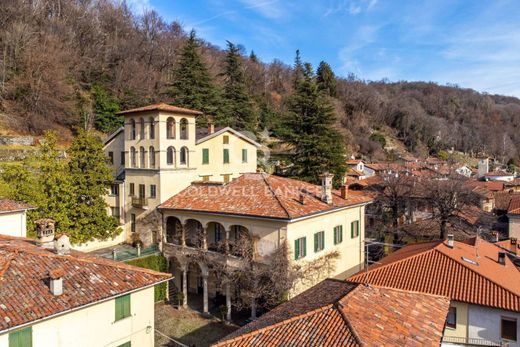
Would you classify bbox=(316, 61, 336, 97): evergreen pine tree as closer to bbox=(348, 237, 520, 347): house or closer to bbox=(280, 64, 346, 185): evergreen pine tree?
bbox=(280, 64, 346, 185): evergreen pine tree

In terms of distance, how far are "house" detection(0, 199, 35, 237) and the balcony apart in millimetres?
8254

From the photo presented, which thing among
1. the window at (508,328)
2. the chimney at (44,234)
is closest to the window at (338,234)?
the window at (508,328)

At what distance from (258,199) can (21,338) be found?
14017 mm

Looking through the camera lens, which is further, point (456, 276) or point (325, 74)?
point (325, 74)

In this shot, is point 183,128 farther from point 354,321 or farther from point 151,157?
point 354,321

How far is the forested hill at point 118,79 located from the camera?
139ft

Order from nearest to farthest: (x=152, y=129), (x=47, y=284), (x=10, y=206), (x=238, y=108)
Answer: (x=47, y=284) < (x=10, y=206) < (x=152, y=129) < (x=238, y=108)

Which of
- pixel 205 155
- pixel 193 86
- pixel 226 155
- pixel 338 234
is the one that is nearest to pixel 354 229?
pixel 338 234

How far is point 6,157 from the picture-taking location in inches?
1323

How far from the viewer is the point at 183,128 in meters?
28.9

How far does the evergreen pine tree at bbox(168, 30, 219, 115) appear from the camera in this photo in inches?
1779

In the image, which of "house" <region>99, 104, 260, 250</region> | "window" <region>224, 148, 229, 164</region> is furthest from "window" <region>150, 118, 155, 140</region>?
"window" <region>224, 148, 229, 164</region>

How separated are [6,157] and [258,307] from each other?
2825 cm

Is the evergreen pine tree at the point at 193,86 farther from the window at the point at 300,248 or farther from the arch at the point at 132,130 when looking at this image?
the window at the point at 300,248
